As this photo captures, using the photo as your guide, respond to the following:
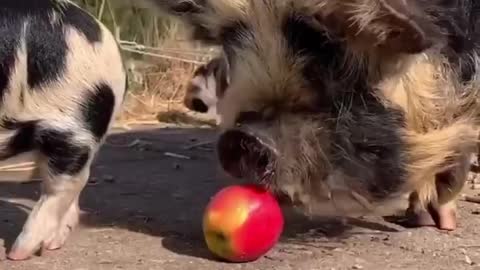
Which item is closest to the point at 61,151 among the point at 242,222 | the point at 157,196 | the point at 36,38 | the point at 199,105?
the point at 36,38

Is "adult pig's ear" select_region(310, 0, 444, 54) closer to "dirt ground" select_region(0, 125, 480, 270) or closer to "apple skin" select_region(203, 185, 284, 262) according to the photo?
"apple skin" select_region(203, 185, 284, 262)

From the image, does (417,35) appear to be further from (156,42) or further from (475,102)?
(156,42)

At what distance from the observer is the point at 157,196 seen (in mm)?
3338

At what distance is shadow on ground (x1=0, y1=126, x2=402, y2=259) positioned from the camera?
2.84 m

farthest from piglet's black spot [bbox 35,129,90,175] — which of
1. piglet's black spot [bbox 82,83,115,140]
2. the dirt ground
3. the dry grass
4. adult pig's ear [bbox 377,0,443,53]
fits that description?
the dry grass

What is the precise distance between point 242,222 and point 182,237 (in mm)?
394

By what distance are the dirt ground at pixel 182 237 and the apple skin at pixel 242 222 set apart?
49 millimetres

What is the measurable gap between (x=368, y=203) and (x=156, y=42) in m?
3.82

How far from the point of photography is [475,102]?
2494 millimetres

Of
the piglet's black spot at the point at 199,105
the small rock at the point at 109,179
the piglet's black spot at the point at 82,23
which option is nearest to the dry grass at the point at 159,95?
the piglet's black spot at the point at 199,105

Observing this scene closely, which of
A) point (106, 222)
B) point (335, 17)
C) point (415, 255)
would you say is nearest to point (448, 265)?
point (415, 255)

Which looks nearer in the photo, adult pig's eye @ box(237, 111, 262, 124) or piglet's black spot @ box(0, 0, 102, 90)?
adult pig's eye @ box(237, 111, 262, 124)

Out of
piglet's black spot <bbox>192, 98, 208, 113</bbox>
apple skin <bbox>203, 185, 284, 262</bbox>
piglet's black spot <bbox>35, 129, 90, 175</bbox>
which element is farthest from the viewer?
piglet's black spot <bbox>192, 98, 208, 113</bbox>

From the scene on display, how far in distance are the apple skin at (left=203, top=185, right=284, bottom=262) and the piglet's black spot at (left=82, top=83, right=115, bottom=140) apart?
414 mm
